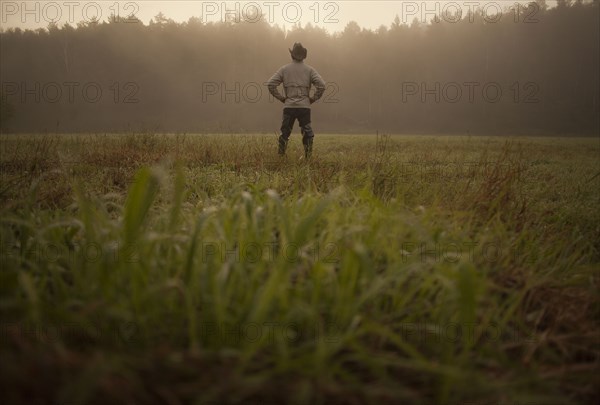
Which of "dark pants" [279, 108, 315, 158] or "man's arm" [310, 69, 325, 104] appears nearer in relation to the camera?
"dark pants" [279, 108, 315, 158]

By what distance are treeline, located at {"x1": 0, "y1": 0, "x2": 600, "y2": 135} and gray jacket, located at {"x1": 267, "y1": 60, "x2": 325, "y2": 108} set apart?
209 feet

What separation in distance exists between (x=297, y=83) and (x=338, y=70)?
8235 cm

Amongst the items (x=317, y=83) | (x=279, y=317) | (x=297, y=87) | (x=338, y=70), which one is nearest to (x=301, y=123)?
(x=297, y=87)

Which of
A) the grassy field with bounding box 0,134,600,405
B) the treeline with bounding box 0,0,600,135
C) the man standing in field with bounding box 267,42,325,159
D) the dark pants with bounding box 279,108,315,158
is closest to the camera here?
the grassy field with bounding box 0,134,600,405

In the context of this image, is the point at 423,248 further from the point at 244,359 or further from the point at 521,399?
the point at 244,359

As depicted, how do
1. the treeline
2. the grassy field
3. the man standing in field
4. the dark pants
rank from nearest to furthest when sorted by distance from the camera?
1. the grassy field
2. the dark pants
3. the man standing in field
4. the treeline

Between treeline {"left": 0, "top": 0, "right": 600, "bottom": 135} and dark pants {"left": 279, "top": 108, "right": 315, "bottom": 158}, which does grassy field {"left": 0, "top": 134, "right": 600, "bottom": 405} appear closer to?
dark pants {"left": 279, "top": 108, "right": 315, "bottom": 158}

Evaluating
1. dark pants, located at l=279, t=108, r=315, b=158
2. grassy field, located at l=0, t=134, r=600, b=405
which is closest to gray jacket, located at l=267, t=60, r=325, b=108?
dark pants, located at l=279, t=108, r=315, b=158

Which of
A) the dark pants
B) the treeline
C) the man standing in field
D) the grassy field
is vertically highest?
the treeline

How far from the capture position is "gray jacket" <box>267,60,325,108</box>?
7.80 meters

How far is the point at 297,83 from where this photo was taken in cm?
779

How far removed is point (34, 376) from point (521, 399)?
1.44 meters

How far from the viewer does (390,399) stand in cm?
108

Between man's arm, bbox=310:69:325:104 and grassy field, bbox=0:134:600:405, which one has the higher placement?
man's arm, bbox=310:69:325:104
